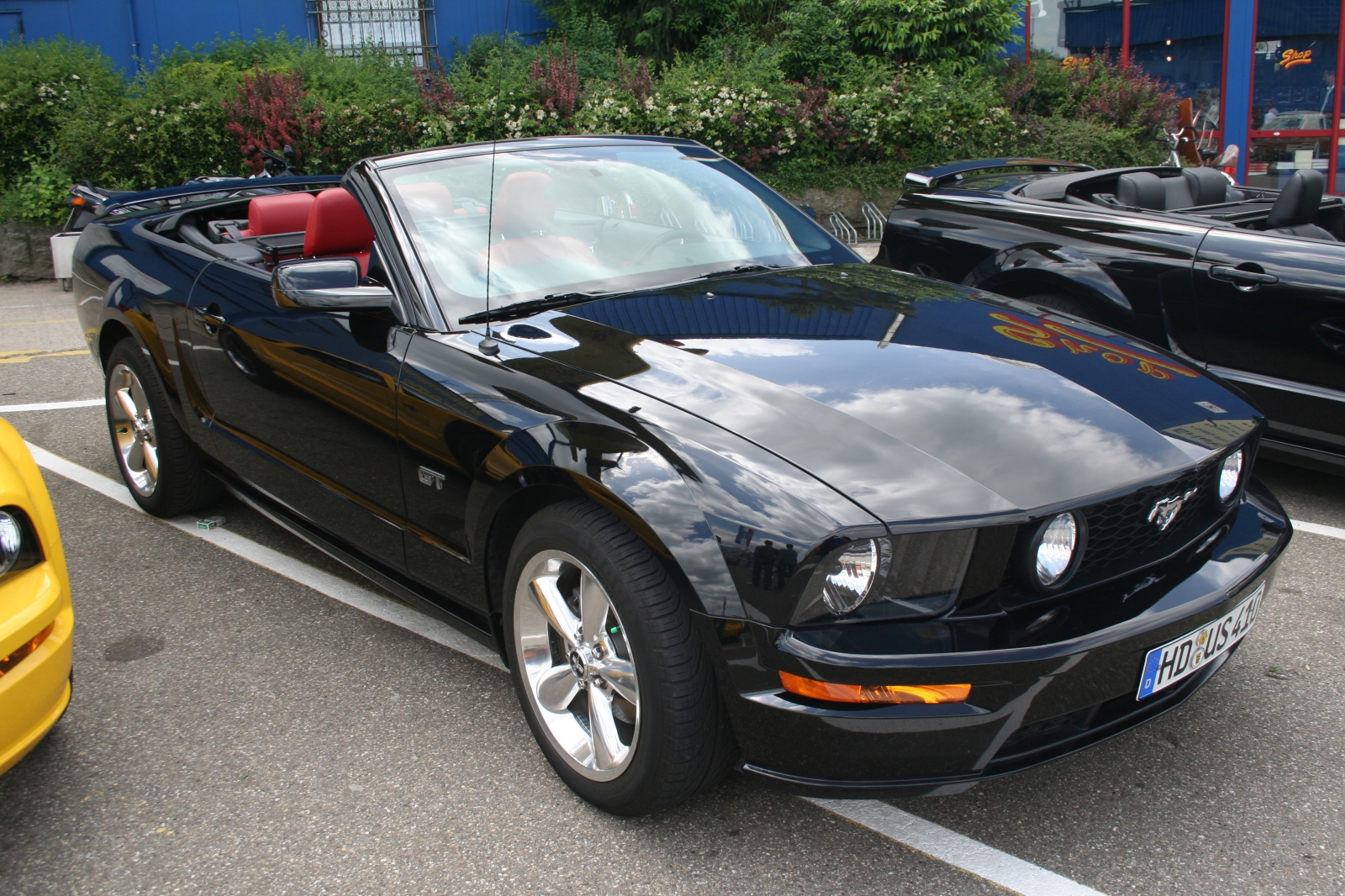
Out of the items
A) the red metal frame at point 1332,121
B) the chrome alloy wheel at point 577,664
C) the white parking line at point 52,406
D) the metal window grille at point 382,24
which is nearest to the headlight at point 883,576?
the chrome alloy wheel at point 577,664

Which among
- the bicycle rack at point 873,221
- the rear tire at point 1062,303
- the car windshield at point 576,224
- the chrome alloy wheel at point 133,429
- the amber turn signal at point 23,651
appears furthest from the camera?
the bicycle rack at point 873,221

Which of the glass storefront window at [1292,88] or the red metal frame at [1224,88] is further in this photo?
the red metal frame at [1224,88]

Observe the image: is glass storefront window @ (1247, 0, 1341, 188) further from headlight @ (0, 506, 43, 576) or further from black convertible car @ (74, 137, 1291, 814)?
headlight @ (0, 506, 43, 576)

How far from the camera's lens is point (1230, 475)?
248 centimetres

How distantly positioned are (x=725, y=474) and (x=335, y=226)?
89.6 inches

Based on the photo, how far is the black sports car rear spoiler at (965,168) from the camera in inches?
222

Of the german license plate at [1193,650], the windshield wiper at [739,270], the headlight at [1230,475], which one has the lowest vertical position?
the german license plate at [1193,650]

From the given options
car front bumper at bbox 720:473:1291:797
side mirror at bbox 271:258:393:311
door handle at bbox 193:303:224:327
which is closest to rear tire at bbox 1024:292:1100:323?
car front bumper at bbox 720:473:1291:797

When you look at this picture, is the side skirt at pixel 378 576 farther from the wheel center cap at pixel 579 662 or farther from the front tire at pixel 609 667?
the wheel center cap at pixel 579 662

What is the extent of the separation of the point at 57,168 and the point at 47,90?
848 millimetres

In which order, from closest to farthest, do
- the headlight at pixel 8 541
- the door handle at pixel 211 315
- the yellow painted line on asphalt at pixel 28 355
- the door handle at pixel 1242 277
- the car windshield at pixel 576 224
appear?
1. the headlight at pixel 8 541
2. the car windshield at pixel 576 224
3. the door handle at pixel 211 315
4. the door handle at pixel 1242 277
5. the yellow painted line on asphalt at pixel 28 355

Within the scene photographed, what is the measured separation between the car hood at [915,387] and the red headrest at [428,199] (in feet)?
1.75

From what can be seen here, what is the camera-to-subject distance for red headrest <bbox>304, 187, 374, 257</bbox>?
3.68 meters

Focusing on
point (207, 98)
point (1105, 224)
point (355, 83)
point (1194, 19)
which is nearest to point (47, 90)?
point (207, 98)
